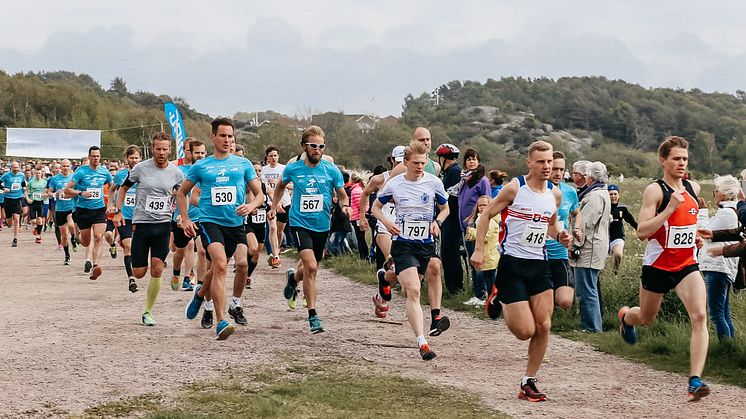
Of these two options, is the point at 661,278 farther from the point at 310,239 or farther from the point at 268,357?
the point at 310,239

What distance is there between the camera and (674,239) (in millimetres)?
7199

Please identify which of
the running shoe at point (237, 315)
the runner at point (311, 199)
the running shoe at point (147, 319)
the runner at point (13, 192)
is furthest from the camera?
the runner at point (13, 192)

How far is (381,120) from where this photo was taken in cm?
7062

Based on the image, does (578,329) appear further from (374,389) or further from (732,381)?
(374,389)

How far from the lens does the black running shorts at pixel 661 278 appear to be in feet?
23.6

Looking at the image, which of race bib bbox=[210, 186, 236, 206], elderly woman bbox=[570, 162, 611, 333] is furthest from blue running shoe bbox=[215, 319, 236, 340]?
elderly woman bbox=[570, 162, 611, 333]

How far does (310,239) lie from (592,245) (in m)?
3.30

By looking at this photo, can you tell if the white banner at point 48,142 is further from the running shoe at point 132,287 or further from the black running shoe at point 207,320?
the black running shoe at point 207,320

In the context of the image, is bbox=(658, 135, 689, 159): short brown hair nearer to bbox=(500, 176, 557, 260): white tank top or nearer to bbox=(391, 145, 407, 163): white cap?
bbox=(500, 176, 557, 260): white tank top

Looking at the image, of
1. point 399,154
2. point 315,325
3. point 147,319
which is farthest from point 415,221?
point 147,319

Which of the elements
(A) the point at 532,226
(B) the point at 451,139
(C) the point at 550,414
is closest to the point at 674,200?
(A) the point at 532,226

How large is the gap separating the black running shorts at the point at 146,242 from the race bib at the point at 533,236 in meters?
5.15

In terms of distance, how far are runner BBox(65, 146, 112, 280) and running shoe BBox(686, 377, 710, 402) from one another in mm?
11063

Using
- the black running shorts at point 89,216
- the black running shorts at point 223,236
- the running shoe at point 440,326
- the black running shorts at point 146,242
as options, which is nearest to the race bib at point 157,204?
the black running shorts at point 146,242
